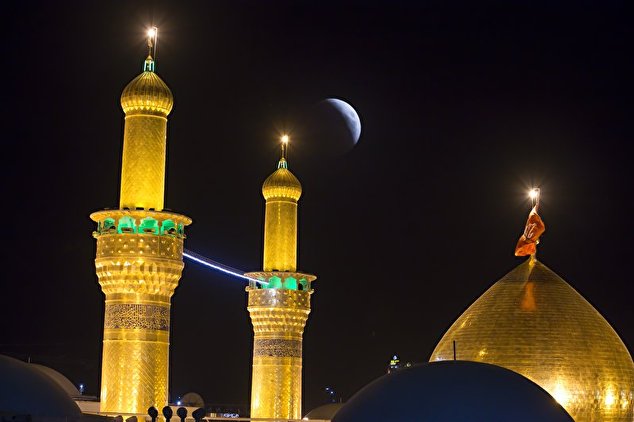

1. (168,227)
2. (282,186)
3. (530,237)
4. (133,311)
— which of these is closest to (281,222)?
(282,186)

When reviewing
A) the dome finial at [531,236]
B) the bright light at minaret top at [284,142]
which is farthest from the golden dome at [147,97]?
the dome finial at [531,236]

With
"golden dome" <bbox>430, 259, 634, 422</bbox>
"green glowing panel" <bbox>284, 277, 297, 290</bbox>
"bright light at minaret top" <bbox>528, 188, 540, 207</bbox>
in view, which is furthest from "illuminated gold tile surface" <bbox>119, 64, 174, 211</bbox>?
"bright light at minaret top" <bbox>528, 188, 540, 207</bbox>

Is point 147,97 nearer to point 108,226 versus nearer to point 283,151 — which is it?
point 108,226

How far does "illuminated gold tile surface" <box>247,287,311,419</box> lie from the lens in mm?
23703

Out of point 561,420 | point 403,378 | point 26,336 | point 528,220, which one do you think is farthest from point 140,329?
point 26,336

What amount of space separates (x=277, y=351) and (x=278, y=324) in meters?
0.54

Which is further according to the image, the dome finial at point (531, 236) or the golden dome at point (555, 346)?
the dome finial at point (531, 236)

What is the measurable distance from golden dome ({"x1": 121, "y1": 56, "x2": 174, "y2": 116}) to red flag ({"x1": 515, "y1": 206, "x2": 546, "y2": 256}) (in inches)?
351

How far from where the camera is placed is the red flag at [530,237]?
79.9 ft

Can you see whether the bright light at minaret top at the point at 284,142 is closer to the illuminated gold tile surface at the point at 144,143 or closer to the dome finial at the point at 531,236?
the dome finial at the point at 531,236

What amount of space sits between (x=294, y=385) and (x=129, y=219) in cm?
713

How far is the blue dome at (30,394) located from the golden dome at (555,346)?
9.12 m

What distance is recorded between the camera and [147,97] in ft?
60.7

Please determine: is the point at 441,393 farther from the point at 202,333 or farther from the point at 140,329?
the point at 202,333
